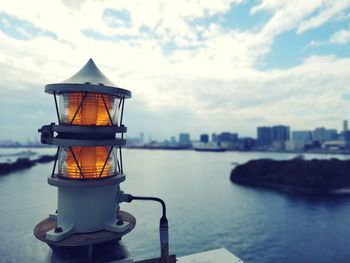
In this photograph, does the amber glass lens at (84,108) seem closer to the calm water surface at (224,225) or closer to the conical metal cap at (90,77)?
the conical metal cap at (90,77)

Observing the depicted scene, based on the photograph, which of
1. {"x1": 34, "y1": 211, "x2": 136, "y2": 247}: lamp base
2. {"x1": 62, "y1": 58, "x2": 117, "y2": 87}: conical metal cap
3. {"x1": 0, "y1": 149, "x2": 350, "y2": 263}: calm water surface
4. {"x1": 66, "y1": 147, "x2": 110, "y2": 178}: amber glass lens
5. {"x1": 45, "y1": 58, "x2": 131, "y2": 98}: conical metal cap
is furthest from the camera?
{"x1": 0, "y1": 149, "x2": 350, "y2": 263}: calm water surface

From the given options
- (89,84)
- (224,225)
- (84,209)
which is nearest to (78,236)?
(84,209)

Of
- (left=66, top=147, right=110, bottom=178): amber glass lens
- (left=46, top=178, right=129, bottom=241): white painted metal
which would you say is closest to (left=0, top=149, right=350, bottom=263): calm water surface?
(left=46, top=178, right=129, bottom=241): white painted metal

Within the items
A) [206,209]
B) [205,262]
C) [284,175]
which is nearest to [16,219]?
[206,209]

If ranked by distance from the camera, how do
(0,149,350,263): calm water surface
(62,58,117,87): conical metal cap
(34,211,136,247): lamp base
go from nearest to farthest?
(34,211,136,247): lamp base
(62,58,117,87): conical metal cap
(0,149,350,263): calm water surface

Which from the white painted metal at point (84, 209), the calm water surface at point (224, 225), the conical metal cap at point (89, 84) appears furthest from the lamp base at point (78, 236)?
the calm water surface at point (224, 225)

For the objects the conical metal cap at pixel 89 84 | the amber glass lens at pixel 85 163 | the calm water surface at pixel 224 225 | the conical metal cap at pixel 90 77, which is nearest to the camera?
the conical metal cap at pixel 89 84

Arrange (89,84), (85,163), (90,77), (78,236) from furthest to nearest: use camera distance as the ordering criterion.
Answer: (90,77) < (85,163) < (89,84) < (78,236)

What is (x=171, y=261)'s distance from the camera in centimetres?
941

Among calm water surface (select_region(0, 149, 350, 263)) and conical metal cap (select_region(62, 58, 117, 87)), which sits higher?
conical metal cap (select_region(62, 58, 117, 87))

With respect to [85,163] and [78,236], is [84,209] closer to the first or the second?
[78,236]

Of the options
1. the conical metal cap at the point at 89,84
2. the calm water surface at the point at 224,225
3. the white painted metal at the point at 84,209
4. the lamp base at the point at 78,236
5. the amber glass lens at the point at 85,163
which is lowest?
the calm water surface at the point at 224,225

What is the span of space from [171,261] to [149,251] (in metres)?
14.9

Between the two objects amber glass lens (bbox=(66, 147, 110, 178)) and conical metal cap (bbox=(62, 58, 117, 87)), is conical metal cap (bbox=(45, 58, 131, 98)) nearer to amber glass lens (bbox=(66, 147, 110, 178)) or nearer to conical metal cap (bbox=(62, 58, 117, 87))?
conical metal cap (bbox=(62, 58, 117, 87))
